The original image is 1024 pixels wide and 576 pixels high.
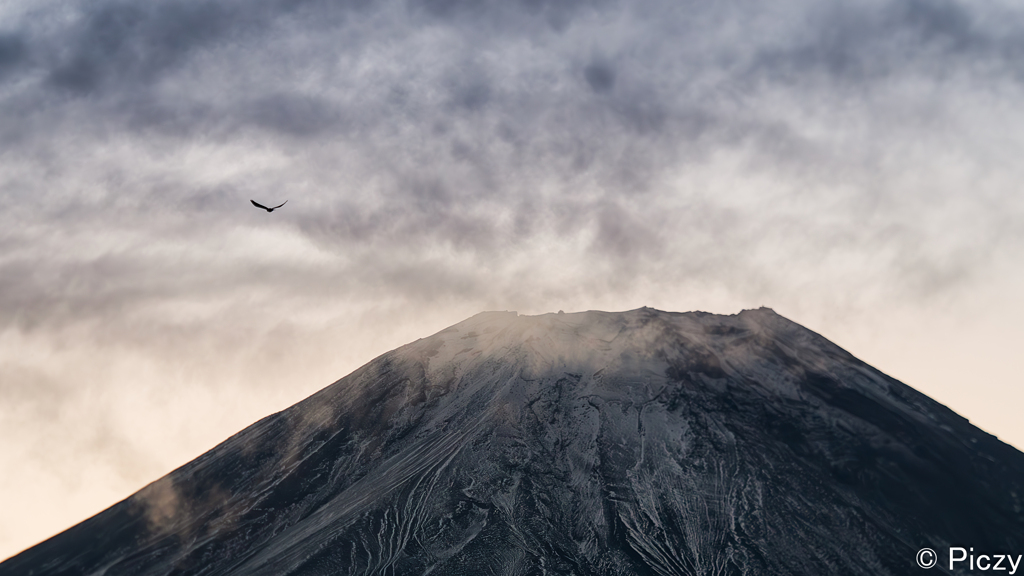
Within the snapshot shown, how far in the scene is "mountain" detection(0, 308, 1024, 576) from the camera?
9100cm

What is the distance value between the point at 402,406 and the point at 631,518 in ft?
152

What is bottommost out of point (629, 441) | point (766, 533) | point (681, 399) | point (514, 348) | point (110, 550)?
point (110, 550)

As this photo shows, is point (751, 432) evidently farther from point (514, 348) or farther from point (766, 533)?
point (514, 348)

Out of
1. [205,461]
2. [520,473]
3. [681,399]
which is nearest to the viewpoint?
[520,473]

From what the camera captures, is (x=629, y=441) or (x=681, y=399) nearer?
(x=629, y=441)

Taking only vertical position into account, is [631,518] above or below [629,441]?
below

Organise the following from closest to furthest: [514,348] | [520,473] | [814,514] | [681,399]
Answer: [814,514]
[520,473]
[681,399]
[514,348]

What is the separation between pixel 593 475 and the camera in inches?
4129

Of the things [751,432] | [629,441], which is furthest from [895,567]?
[629,441]

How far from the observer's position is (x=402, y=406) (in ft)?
416

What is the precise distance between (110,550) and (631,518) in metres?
72.3

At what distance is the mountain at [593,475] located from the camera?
91000 millimetres

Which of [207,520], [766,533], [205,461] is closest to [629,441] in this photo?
[766,533]

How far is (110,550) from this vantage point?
105562 millimetres
